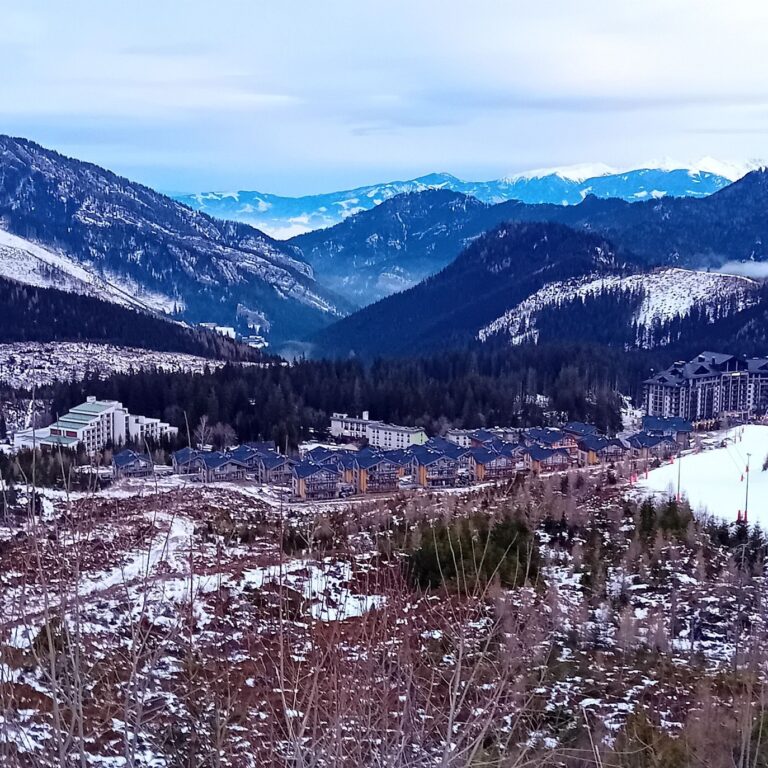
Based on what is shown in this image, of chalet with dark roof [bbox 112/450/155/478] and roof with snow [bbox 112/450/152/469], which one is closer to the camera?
chalet with dark roof [bbox 112/450/155/478]

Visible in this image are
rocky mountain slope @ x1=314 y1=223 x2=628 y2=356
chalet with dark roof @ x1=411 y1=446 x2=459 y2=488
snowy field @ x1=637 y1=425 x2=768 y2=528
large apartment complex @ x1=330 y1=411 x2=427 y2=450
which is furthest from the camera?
rocky mountain slope @ x1=314 y1=223 x2=628 y2=356

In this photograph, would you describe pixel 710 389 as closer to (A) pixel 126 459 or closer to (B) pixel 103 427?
(B) pixel 103 427

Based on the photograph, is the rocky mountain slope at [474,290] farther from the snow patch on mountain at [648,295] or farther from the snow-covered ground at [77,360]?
the snow-covered ground at [77,360]

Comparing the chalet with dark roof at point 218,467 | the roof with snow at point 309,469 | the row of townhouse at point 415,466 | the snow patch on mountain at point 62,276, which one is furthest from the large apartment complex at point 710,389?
the snow patch on mountain at point 62,276

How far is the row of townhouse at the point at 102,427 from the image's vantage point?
42766mm

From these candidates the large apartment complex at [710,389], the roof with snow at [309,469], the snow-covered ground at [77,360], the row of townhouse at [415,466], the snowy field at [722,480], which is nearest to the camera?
the snowy field at [722,480]

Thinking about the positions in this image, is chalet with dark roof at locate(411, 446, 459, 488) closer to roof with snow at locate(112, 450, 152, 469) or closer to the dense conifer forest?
the dense conifer forest

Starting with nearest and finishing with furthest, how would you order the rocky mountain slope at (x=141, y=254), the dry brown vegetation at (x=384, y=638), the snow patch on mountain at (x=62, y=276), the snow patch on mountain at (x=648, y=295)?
the dry brown vegetation at (x=384, y=638), the snow patch on mountain at (x=648, y=295), the snow patch on mountain at (x=62, y=276), the rocky mountain slope at (x=141, y=254)

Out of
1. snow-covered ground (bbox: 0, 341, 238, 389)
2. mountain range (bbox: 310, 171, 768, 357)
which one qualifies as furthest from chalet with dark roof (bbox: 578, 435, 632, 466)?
mountain range (bbox: 310, 171, 768, 357)

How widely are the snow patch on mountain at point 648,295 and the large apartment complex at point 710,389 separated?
26.4m

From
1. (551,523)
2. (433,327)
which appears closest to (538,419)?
(551,523)

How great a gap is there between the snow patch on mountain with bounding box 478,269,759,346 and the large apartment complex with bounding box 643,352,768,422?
86.7 ft

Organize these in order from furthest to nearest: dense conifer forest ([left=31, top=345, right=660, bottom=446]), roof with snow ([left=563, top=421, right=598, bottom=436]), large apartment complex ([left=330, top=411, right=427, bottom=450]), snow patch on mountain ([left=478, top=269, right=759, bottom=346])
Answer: snow patch on mountain ([left=478, top=269, right=759, bottom=346]), dense conifer forest ([left=31, top=345, right=660, bottom=446]), large apartment complex ([left=330, top=411, right=427, bottom=450]), roof with snow ([left=563, top=421, right=598, bottom=436])

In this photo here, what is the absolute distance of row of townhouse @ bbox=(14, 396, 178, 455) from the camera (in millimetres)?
42766
